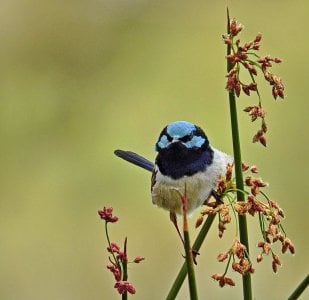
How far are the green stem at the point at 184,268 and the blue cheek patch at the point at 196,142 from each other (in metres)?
1.07

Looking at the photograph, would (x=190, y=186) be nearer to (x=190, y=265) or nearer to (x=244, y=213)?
(x=244, y=213)

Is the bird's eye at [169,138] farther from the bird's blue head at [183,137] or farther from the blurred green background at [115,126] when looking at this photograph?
the blurred green background at [115,126]

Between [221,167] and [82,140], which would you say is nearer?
[221,167]

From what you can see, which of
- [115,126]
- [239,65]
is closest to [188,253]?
[239,65]

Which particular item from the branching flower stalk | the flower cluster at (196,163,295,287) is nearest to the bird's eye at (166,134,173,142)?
the flower cluster at (196,163,295,287)

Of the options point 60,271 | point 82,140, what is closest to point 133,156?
point 60,271

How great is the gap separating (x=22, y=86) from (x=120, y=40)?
3.82ft

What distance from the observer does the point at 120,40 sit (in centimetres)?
873

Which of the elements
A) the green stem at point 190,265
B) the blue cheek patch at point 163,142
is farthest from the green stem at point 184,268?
the blue cheek patch at point 163,142

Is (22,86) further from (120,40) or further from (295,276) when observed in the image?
(295,276)

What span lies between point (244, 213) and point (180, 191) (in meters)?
1.12

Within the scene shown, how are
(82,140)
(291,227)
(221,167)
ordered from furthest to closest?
(82,140)
(291,227)
(221,167)

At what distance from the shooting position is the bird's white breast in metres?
2.79

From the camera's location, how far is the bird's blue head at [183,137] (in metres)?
2.72
